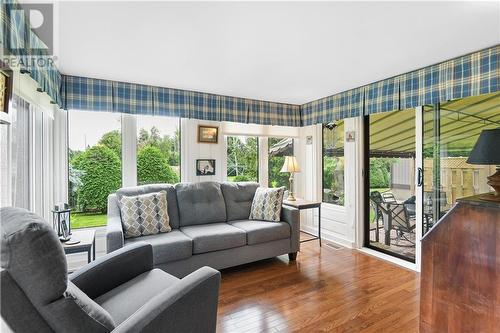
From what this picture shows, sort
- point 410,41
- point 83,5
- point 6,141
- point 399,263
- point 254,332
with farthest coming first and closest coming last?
1. point 399,263
2. point 410,41
3. point 254,332
4. point 83,5
5. point 6,141

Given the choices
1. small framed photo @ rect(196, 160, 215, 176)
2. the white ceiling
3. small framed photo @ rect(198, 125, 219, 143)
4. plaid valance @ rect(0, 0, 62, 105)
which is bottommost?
small framed photo @ rect(196, 160, 215, 176)

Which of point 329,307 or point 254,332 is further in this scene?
point 329,307

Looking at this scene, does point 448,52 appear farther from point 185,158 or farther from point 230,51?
point 185,158

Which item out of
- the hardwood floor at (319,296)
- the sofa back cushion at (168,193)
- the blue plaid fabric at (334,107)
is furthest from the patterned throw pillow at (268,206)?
the blue plaid fabric at (334,107)

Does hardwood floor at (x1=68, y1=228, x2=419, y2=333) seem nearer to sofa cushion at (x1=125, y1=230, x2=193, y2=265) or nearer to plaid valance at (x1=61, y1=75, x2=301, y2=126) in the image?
sofa cushion at (x1=125, y1=230, x2=193, y2=265)

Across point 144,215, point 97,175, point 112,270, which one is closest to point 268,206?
point 144,215

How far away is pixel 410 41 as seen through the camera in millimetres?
2309

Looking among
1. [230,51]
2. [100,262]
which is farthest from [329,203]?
[100,262]

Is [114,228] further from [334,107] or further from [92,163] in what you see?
[334,107]

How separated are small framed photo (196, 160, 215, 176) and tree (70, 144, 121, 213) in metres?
1.05

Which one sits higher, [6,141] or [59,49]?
[59,49]

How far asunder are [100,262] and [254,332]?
3.92ft

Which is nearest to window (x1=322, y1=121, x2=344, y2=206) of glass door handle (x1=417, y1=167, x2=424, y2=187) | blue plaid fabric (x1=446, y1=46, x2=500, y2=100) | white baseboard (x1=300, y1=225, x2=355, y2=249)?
white baseboard (x1=300, y1=225, x2=355, y2=249)

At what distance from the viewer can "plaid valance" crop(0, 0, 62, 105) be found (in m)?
1.49
